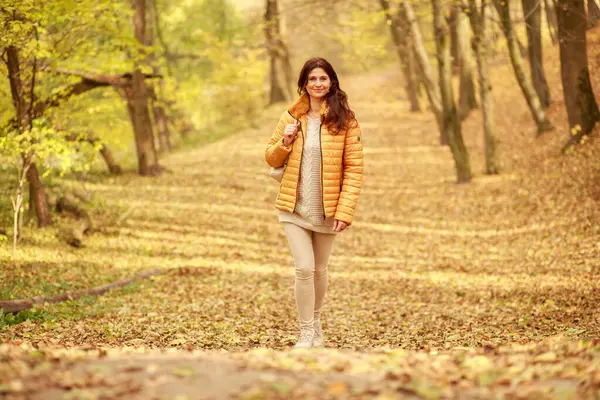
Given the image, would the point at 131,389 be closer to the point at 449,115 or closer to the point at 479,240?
the point at 479,240

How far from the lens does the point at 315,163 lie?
17.8 feet

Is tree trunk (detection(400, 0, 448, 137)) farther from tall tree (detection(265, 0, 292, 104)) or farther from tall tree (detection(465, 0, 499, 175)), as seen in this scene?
tall tree (detection(265, 0, 292, 104))

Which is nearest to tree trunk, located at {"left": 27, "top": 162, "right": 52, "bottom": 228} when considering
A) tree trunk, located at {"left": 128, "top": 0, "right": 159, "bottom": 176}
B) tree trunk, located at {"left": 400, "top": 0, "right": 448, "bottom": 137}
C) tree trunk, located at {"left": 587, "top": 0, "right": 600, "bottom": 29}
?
tree trunk, located at {"left": 128, "top": 0, "right": 159, "bottom": 176}

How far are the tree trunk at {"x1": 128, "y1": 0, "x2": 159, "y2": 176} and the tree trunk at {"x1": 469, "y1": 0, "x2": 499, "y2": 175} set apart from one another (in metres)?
8.50

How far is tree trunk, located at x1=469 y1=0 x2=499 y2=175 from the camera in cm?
1627

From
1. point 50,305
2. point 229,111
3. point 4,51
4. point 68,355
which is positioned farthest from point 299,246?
point 229,111

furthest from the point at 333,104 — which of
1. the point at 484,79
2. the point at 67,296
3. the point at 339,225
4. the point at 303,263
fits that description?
the point at 484,79

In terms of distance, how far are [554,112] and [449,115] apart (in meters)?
4.88

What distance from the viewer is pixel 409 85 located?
3130 centimetres

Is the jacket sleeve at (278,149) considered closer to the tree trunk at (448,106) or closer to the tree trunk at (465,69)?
the tree trunk at (448,106)

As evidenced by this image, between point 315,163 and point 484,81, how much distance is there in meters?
12.4

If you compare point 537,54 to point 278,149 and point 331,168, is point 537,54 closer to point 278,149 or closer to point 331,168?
point 331,168

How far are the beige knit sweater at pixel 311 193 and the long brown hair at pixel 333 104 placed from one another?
6.8 inches

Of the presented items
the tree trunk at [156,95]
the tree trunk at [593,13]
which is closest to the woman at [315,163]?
A: the tree trunk at [593,13]
